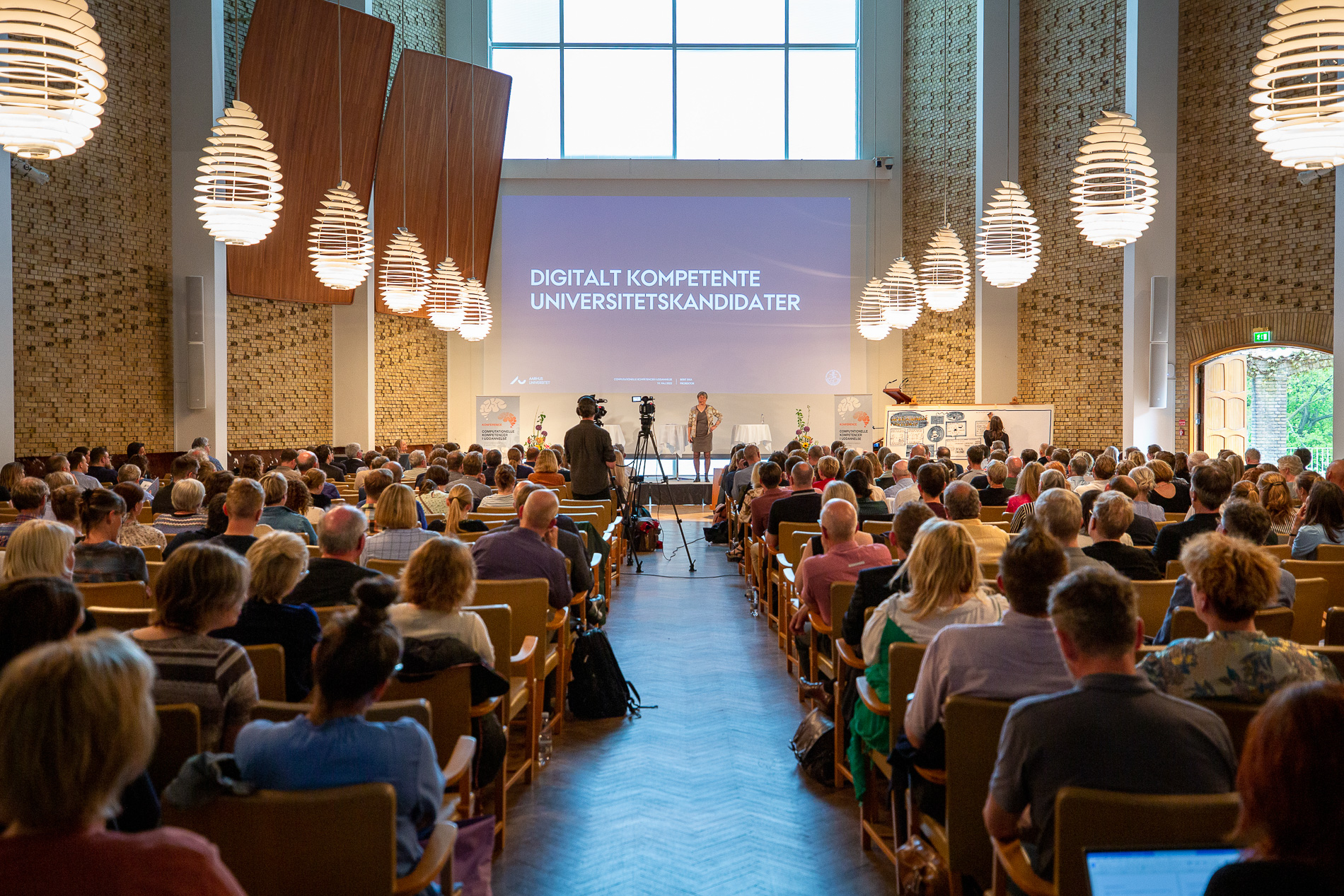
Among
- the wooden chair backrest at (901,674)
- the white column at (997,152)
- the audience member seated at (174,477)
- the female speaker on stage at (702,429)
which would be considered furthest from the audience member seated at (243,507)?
the white column at (997,152)

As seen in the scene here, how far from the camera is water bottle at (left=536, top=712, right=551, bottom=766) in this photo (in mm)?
4156

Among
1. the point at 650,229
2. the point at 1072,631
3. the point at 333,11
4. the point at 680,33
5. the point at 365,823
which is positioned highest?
the point at 680,33

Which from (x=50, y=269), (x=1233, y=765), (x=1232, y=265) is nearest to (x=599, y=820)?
(x=1233, y=765)

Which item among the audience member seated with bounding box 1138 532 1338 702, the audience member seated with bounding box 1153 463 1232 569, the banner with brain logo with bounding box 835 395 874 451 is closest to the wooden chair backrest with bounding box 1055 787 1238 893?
the audience member seated with bounding box 1138 532 1338 702

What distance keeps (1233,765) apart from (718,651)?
4368 mm

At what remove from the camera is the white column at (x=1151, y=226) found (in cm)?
1207

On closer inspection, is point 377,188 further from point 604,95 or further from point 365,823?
point 365,823

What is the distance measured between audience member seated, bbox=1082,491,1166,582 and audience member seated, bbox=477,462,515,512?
387 cm

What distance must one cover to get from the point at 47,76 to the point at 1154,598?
576 cm

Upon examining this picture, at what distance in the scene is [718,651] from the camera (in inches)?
239

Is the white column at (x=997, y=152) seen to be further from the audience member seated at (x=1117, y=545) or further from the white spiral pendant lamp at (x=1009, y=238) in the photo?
the audience member seated at (x=1117, y=545)

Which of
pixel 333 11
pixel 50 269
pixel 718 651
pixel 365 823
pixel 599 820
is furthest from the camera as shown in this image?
pixel 333 11

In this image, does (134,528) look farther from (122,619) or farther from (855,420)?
(855,420)

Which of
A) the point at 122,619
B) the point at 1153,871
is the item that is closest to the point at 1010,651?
the point at 1153,871
